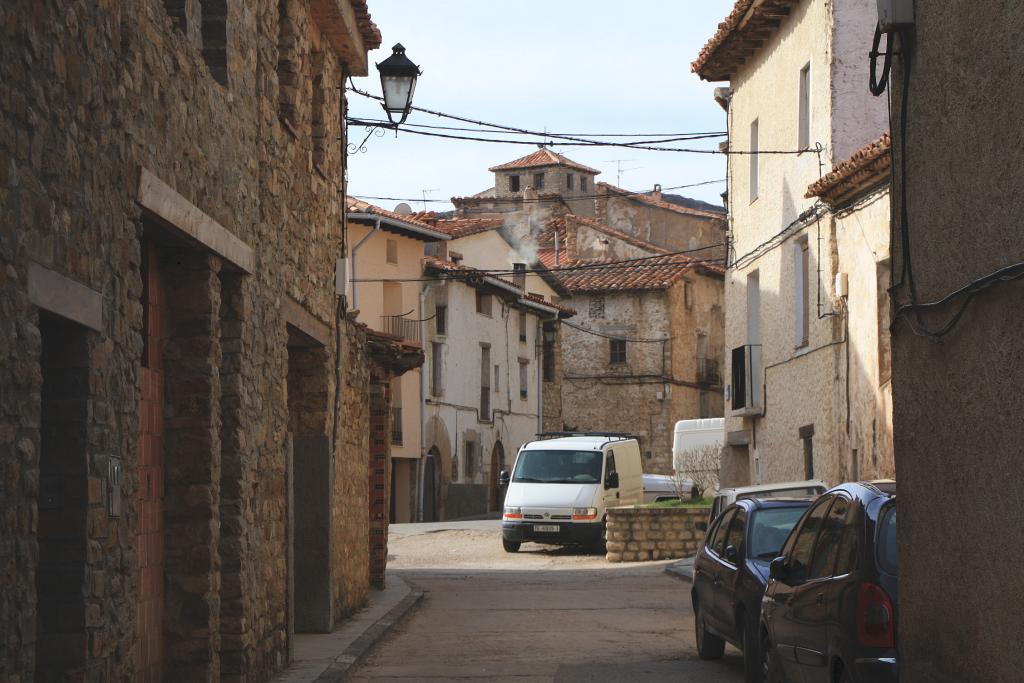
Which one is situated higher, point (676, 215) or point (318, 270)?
point (676, 215)

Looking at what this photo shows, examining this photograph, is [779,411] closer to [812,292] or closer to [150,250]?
[812,292]

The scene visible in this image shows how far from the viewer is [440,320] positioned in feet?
165

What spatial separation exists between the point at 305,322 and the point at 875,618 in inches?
287

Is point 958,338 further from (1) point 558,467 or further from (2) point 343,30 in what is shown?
(1) point 558,467

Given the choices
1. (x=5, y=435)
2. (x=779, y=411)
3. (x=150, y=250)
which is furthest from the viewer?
(x=779, y=411)

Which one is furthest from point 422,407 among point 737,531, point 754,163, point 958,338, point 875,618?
point 958,338

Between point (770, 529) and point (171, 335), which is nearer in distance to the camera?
point (171, 335)

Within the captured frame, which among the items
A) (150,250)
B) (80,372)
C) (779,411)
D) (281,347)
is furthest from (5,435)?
(779,411)

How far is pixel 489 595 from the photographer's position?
21453 mm

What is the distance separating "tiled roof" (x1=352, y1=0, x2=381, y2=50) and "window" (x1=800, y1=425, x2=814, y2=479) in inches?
427

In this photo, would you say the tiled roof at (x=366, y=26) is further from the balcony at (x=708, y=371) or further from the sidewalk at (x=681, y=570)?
the balcony at (x=708, y=371)

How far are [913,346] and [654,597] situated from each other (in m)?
13.0

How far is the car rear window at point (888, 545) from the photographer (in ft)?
28.0

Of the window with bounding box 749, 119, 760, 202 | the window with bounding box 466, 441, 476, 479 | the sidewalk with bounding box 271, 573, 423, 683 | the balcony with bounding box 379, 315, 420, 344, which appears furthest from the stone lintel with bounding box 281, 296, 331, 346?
the window with bounding box 466, 441, 476, 479
